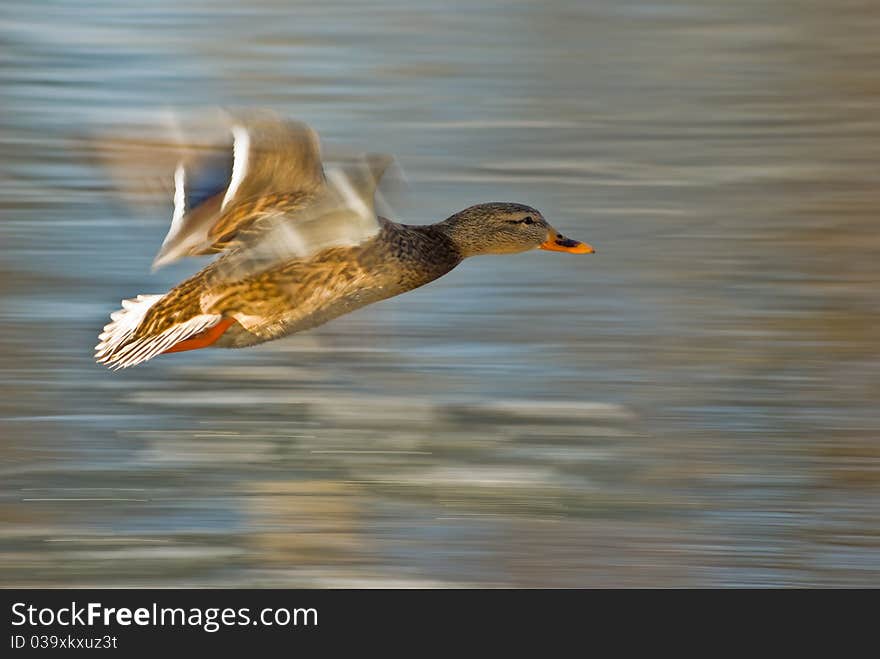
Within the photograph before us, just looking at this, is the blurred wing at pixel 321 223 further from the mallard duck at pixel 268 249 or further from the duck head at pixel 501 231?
the duck head at pixel 501 231

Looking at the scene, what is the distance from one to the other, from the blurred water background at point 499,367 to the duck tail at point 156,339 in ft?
2.29

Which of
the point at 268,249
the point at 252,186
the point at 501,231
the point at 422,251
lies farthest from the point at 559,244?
the point at 252,186

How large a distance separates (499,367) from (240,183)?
181 centimetres

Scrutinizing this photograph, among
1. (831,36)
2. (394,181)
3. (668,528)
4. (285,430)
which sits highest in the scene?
(831,36)

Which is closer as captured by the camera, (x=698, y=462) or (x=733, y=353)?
(x=698, y=462)

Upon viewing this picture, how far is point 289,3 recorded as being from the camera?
28.7 ft

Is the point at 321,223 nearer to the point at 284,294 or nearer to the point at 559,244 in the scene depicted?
the point at 284,294

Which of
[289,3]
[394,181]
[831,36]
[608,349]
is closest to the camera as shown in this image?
[394,181]

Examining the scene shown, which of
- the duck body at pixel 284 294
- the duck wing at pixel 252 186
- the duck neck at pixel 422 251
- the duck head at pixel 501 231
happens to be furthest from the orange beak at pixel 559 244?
the duck wing at pixel 252 186

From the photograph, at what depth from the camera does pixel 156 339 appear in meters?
4.24

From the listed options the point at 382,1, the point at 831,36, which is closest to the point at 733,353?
the point at 831,36

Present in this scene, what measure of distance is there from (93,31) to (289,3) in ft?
3.42

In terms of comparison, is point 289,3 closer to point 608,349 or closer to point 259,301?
point 608,349

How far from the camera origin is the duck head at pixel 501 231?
4.84 m
